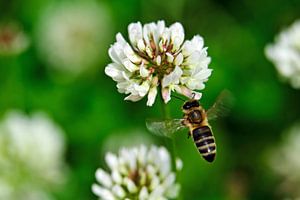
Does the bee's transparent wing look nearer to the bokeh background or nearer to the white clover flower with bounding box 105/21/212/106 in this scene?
the white clover flower with bounding box 105/21/212/106

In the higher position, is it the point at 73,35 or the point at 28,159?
the point at 73,35

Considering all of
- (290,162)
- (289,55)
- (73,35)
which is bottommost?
(289,55)

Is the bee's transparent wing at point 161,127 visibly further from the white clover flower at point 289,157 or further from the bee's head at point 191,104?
the white clover flower at point 289,157

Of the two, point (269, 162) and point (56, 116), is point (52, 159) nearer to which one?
point (56, 116)

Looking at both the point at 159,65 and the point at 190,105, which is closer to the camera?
the point at 159,65

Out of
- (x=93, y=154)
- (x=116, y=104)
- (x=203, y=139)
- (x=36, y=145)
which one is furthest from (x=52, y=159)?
(x=203, y=139)

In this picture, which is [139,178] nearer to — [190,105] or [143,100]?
[190,105]

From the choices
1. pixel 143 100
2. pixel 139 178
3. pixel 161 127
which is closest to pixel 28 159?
pixel 143 100
